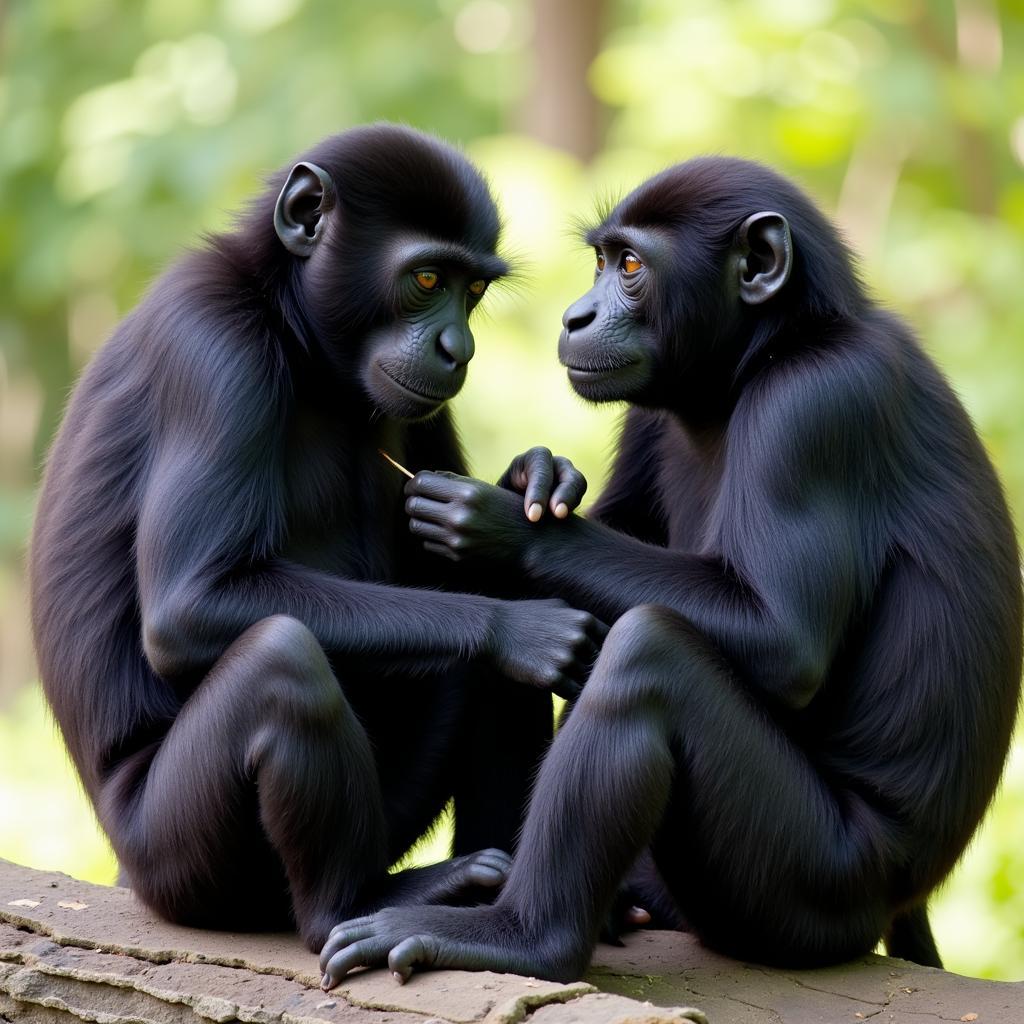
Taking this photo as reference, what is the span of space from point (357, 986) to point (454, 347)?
210 cm

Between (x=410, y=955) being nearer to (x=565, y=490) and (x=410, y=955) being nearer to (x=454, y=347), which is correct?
(x=565, y=490)

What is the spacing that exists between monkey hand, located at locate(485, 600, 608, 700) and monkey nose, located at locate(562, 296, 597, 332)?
110cm

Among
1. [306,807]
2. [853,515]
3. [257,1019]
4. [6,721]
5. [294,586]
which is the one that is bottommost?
[6,721]

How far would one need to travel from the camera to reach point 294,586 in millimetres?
4879

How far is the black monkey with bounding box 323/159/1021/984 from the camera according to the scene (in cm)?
445

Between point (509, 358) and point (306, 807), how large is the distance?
662 cm

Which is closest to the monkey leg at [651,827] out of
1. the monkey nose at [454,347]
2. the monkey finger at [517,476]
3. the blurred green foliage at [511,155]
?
the monkey finger at [517,476]

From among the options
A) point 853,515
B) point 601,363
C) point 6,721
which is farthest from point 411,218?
point 6,721

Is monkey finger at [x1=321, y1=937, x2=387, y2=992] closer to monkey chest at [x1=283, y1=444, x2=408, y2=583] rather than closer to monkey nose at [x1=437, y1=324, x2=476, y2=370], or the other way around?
monkey chest at [x1=283, y1=444, x2=408, y2=583]

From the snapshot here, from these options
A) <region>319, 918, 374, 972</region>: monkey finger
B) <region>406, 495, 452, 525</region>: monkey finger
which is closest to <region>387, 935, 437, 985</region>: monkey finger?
<region>319, 918, 374, 972</region>: monkey finger

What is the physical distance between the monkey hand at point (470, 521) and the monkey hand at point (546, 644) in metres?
0.21

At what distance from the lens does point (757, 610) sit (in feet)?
15.7

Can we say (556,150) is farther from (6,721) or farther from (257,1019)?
(257,1019)

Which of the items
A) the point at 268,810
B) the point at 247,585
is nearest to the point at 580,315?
the point at 247,585
